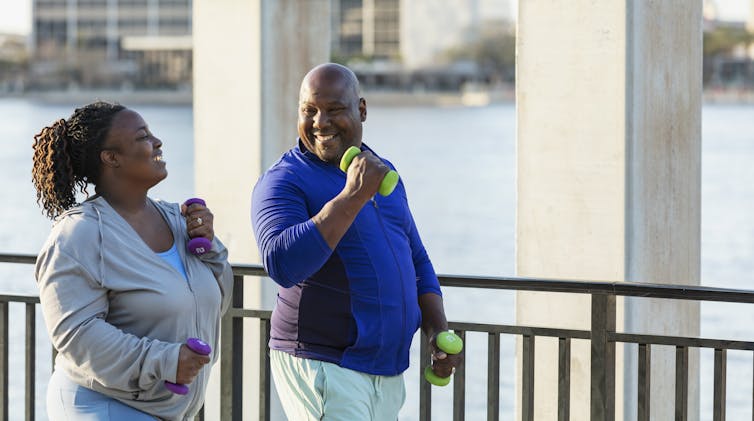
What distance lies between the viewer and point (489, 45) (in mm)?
125938

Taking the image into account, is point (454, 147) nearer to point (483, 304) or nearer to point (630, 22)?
point (483, 304)

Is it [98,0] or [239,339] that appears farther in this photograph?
[98,0]

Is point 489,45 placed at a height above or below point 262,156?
above

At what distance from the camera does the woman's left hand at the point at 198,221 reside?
3180 mm

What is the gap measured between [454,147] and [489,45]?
164 ft

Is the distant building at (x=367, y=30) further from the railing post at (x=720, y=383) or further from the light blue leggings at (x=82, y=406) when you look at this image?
the light blue leggings at (x=82, y=406)

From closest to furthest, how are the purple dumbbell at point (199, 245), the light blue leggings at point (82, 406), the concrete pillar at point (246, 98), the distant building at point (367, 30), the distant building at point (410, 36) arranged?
the light blue leggings at point (82, 406) → the purple dumbbell at point (199, 245) → the concrete pillar at point (246, 98) → the distant building at point (410, 36) → the distant building at point (367, 30)

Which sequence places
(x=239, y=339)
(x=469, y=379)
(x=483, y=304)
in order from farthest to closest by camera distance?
1. (x=483, y=304)
2. (x=469, y=379)
3. (x=239, y=339)

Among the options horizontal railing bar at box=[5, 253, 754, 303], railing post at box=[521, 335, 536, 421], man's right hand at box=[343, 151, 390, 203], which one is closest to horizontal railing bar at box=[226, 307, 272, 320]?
horizontal railing bar at box=[5, 253, 754, 303]

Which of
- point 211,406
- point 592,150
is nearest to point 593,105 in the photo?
point 592,150

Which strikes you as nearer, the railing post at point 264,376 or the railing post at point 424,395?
the railing post at point 424,395

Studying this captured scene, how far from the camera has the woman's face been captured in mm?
3086

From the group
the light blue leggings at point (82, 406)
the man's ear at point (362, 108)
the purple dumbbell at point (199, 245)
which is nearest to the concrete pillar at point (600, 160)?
the man's ear at point (362, 108)

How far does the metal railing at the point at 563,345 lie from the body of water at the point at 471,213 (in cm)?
299
